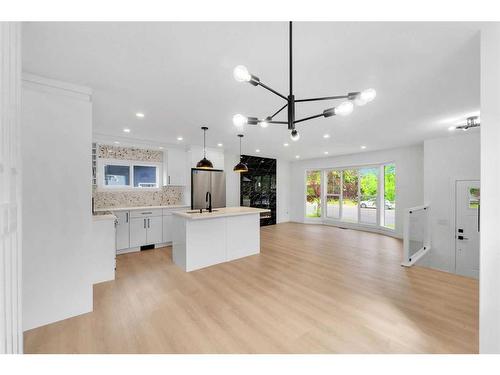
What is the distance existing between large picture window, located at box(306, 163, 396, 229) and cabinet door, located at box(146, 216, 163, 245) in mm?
5885

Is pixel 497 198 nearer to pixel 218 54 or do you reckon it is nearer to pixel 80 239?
pixel 218 54

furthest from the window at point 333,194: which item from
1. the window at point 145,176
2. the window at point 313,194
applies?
the window at point 145,176

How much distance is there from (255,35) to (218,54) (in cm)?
40

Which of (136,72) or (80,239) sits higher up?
(136,72)

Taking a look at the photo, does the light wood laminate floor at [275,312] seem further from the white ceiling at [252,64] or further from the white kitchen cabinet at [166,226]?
the white ceiling at [252,64]

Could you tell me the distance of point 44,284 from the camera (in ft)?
7.07

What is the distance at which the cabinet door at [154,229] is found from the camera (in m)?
4.83

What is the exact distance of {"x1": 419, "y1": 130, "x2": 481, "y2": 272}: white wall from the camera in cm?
443

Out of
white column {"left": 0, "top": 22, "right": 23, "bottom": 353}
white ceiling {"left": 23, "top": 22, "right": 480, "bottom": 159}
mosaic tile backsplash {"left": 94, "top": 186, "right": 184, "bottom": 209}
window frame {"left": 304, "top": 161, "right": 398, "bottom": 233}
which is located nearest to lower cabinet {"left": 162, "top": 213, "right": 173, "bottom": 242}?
mosaic tile backsplash {"left": 94, "top": 186, "right": 184, "bottom": 209}

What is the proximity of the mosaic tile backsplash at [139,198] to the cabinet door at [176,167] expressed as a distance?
0.45 metres

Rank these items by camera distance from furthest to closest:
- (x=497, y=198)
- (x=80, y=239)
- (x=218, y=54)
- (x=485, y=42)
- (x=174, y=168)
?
1. (x=174, y=168)
2. (x=80, y=239)
3. (x=218, y=54)
4. (x=485, y=42)
5. (x=497, y=198)

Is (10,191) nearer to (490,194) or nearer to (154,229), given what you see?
(490,194)

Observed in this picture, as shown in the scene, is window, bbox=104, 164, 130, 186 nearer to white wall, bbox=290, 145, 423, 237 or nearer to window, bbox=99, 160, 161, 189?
window, bbox=99, 160, 161, 189
